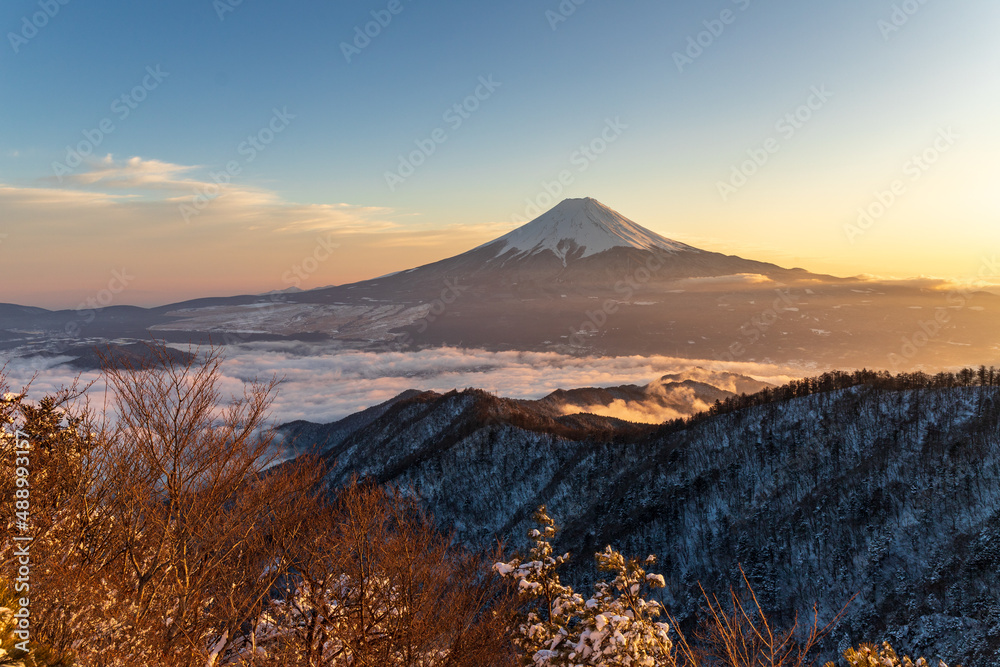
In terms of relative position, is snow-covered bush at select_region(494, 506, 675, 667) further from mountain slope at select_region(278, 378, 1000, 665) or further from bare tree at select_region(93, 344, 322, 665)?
mountain slope at select_region(278, 378, 1000, 665)

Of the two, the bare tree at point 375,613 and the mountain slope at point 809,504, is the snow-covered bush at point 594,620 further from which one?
the mountain slope at point 809,504

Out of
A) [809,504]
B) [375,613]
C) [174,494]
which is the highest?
[174,494]

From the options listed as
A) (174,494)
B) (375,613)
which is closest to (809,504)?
(375,613)

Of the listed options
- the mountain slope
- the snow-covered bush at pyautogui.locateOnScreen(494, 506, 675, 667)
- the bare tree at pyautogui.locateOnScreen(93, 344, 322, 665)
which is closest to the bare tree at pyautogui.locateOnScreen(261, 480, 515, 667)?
the bare tree at pyautogui.locateOnScreen(93, 344, 322, 665)

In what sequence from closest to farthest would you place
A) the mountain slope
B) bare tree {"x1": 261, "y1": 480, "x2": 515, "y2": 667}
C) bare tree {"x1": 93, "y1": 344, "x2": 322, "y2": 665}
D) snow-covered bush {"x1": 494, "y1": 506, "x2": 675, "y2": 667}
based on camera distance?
1. snow-covered bush {"x1": 494, "y1": 506, "x2": 675, "y2": 667}
2. bare tree {"x1": 93, "y1": 344, "x2": 322, "y2": 665}
3. bare tree {"x1": 261, "y1": 480, "x2": 515, "y2": 667}
4. the mountain slope

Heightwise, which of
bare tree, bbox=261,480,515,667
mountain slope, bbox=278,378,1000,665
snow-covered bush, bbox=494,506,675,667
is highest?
snow-covered bush, bbox=494,506,675,667

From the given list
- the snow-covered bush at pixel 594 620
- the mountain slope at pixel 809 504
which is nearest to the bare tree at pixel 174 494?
the snow-covered bush at pixel 594 620

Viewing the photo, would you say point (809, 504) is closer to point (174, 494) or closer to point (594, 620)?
point (594, 620)
